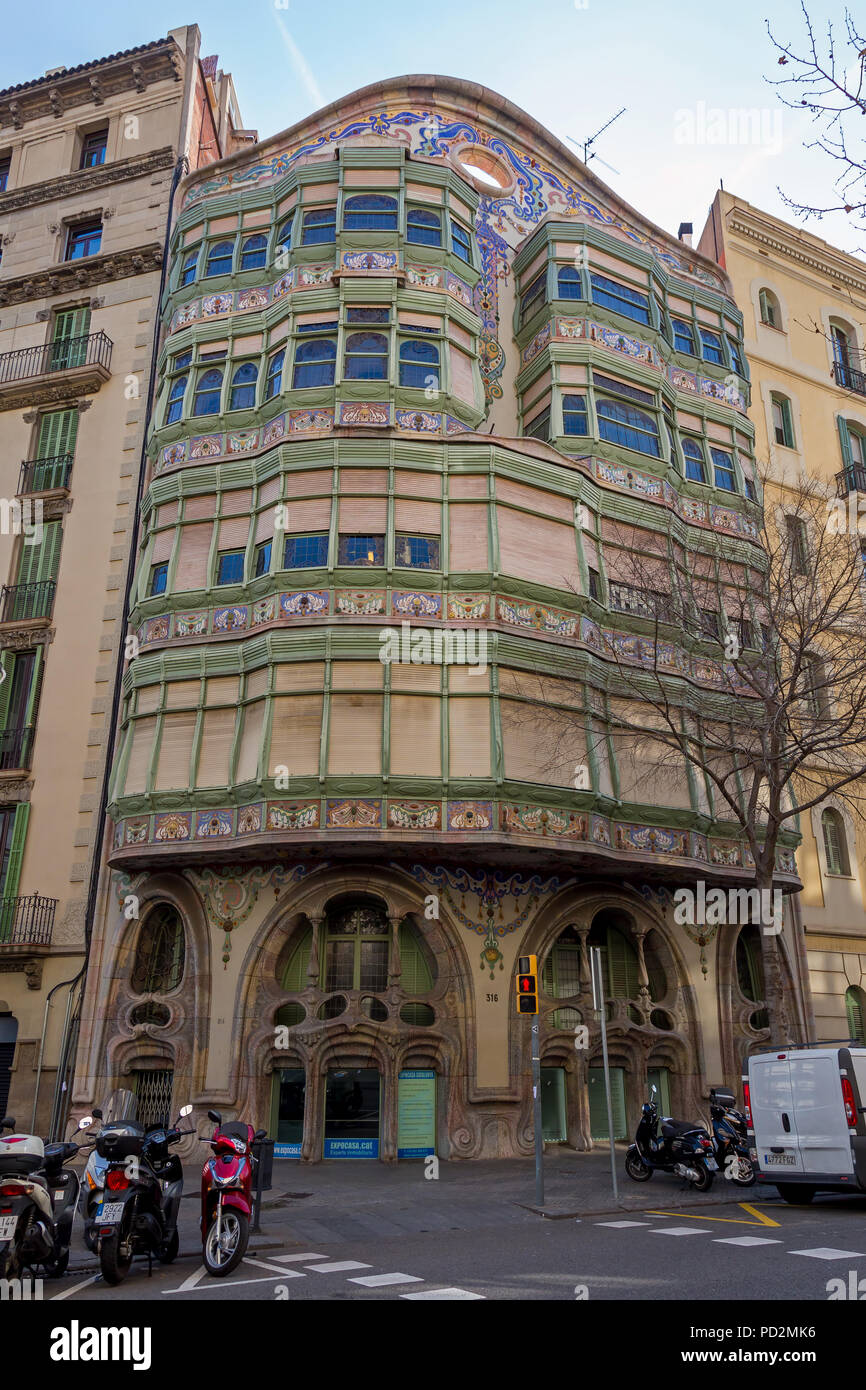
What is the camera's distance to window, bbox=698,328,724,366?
1166 inches

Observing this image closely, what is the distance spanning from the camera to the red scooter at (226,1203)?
9.44m

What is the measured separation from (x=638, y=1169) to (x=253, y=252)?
22.1 m

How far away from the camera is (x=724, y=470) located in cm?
2830

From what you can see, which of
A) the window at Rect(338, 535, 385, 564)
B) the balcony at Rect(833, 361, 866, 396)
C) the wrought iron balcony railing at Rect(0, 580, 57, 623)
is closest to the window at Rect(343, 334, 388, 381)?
the window at Rect(338, 535, 385, 564)

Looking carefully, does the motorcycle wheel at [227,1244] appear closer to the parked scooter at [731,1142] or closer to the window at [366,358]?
the parked scooter at [731,1142]

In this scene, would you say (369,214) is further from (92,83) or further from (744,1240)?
(744,1240)

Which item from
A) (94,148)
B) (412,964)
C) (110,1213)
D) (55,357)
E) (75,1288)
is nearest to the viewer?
(75,1288)

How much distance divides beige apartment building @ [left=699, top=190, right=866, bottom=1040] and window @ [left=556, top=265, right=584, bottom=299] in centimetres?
789

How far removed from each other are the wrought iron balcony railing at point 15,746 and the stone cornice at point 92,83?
19531 millimetres

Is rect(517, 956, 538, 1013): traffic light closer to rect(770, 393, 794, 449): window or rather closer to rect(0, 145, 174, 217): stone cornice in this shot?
rect(770, 393, 794, 449): window

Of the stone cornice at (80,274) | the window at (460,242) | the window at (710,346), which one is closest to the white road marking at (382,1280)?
the window at (460,242)

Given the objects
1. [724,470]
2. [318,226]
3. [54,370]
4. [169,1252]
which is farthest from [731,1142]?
[54,370]
